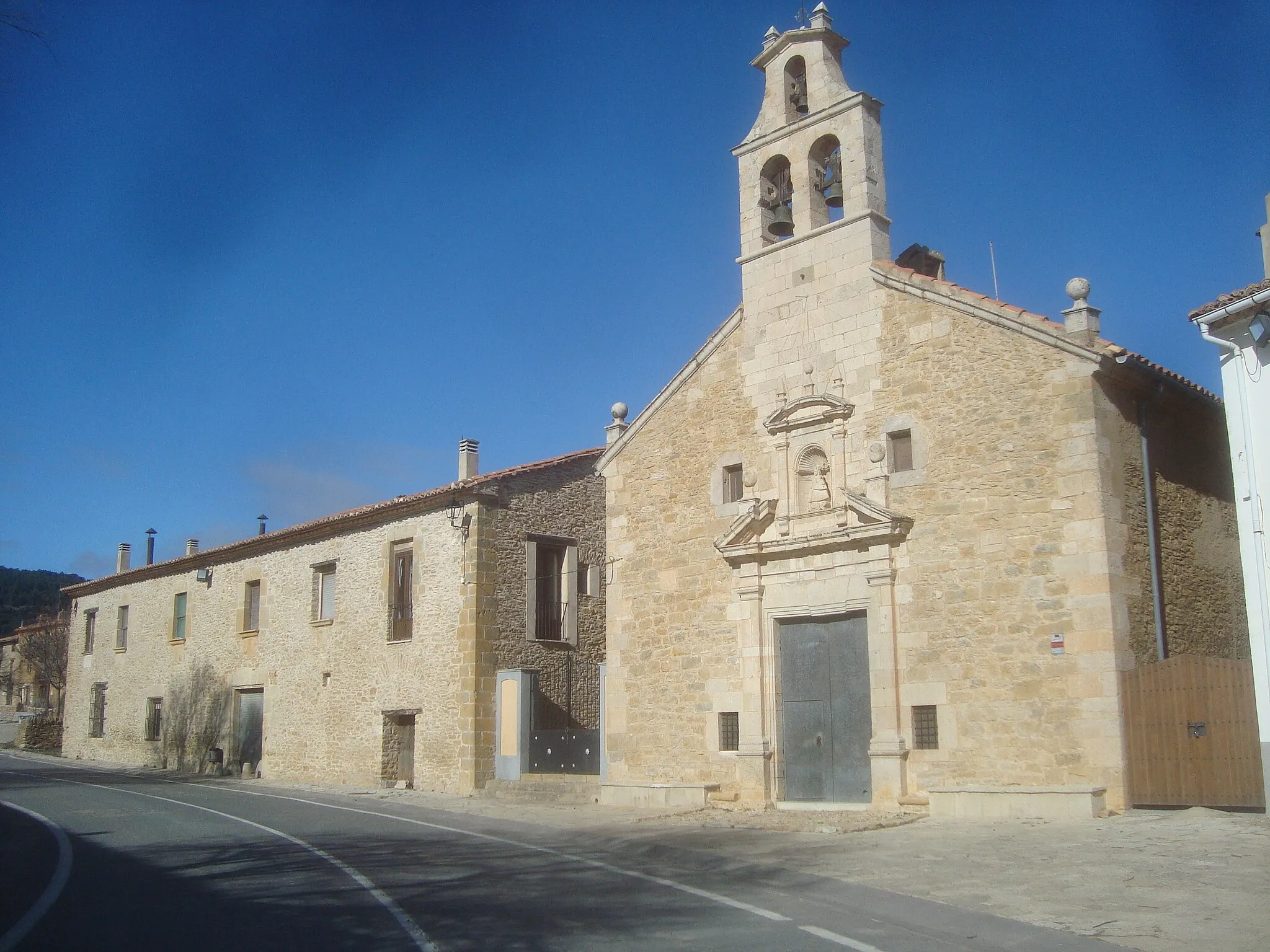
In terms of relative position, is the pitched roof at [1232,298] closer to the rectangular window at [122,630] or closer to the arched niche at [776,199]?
the arched niche at [776,199]

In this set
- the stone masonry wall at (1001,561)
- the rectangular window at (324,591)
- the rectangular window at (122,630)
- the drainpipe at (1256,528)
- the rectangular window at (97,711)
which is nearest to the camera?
the drainpipe at (1256,528)

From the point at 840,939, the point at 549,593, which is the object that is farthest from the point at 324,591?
the point at 840,939

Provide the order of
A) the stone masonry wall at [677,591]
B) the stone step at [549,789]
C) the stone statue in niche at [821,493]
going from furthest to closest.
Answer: the stone step at [549,789] < the stone masonry wall at [677,591] < the stone statue in niche at [821,493]

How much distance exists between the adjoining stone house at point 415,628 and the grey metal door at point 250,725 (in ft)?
0.15

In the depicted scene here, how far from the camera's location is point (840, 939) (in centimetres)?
679

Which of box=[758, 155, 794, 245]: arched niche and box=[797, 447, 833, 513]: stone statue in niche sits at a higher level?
box=[758, 155, 794, 245]: arched niche

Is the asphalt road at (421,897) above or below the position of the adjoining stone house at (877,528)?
below

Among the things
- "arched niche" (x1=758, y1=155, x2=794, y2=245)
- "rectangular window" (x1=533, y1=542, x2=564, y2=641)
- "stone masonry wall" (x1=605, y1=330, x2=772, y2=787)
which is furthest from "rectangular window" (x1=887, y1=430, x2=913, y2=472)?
"rectangular window" (x1=533, y1=542, x2=564, y2=641)

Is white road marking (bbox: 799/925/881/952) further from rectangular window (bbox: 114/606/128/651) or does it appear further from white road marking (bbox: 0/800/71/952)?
rectangular window (bbox: 114/606/128/651)

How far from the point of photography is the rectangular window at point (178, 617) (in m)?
30.6

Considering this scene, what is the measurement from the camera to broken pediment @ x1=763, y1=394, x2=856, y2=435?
608 inches

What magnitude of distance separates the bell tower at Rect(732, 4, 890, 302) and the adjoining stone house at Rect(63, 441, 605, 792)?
7.15 metres

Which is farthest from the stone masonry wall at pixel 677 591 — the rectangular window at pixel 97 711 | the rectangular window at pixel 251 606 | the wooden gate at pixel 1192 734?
the rectangular window at pixel 97 711

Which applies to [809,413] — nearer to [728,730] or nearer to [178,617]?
[728,730]
